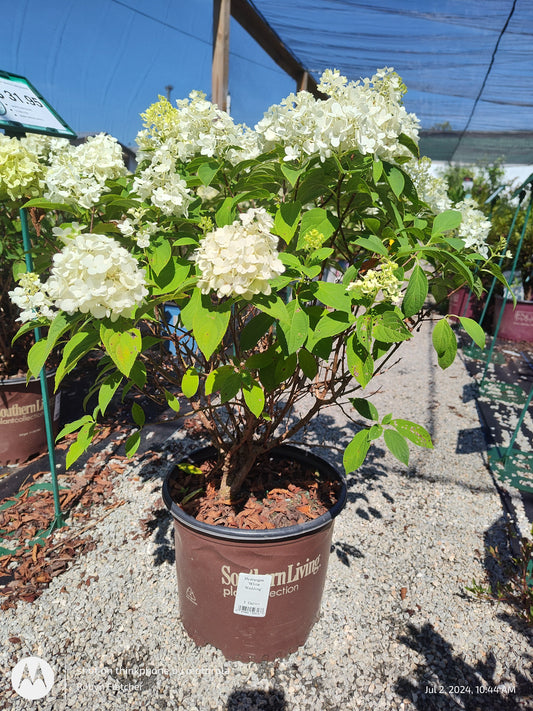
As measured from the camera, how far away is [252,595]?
4.73ft

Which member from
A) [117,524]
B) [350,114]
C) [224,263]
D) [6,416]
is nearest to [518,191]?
[350,114]

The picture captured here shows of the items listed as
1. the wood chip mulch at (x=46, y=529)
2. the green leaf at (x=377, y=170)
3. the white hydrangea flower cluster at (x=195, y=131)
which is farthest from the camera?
the wood chip mulch at (x=46, y=529)

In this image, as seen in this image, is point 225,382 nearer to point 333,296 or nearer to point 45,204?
point 333,296

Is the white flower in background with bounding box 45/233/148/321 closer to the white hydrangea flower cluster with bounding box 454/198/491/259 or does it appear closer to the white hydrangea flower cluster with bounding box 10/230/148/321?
the white hydrangea flower cluster with bounding box 10/230/148/321

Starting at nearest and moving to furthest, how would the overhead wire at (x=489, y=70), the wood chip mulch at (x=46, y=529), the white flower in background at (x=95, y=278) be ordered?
the white flower in background at (x=95, y=278) < the wood chip mulch at (x=46, y=529) < the overhead wire at (x=489, y=70)

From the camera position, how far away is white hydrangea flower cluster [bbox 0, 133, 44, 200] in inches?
63.1

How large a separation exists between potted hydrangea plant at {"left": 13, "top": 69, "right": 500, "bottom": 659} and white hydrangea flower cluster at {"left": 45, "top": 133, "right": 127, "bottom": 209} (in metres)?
0.05

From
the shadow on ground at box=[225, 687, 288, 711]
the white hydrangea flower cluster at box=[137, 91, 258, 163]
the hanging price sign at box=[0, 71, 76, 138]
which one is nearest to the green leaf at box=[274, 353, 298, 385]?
the white hydrangea flower cluster at box=[137, 91, 258, 163]

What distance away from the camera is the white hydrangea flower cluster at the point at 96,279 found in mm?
859

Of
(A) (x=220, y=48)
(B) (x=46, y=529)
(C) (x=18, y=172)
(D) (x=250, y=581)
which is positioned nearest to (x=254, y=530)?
(D) (x=250, y=581)

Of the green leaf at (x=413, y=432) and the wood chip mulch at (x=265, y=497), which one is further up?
the green leaf at (x=413, y=432)

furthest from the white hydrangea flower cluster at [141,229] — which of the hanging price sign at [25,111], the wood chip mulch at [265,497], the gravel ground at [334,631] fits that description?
the gravel ground at [334,631]

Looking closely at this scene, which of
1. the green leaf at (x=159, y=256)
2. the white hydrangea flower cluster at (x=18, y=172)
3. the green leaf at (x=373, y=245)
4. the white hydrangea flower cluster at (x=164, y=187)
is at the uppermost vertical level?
the white hydrangea flower cluster at (x=18, y=172)

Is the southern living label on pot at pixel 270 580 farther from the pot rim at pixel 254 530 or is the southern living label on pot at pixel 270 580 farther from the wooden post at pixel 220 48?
the wooden post at pixel 220 48
